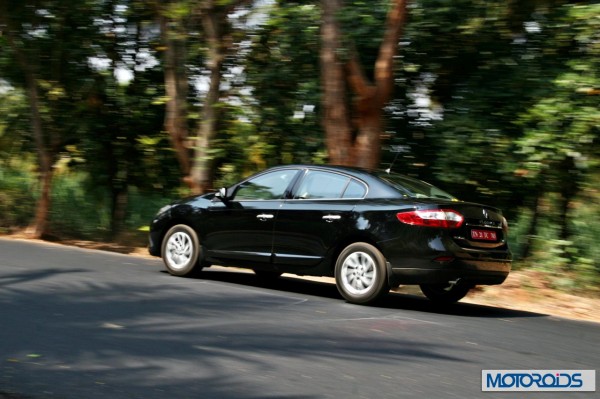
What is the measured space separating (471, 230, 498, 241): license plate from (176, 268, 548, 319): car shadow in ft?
2.97

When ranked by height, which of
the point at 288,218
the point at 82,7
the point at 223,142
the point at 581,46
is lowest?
the point at 288,218

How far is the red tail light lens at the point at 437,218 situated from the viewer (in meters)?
9.46

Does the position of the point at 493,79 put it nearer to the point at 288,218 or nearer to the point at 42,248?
the point at 288,218

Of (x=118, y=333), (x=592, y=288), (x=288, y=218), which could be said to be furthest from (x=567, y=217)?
(x=118, y=333)

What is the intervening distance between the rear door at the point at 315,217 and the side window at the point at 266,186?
0.73 ft

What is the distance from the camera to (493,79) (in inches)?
548

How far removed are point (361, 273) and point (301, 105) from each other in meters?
6.35

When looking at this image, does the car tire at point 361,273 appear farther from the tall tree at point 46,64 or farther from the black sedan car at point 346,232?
the tall tree at point 46,64

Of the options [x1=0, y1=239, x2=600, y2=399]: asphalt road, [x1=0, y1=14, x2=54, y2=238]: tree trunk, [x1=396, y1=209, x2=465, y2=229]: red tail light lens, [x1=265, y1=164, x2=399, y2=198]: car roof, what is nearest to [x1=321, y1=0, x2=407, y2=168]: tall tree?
[x1=265, y1=164, x2=399, y2=198]: car roof

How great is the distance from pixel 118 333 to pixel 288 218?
137 inches

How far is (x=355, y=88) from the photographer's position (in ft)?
44.8

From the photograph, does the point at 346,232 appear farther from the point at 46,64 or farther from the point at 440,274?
the point at 46,64

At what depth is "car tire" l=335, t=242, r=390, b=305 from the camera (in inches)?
381
